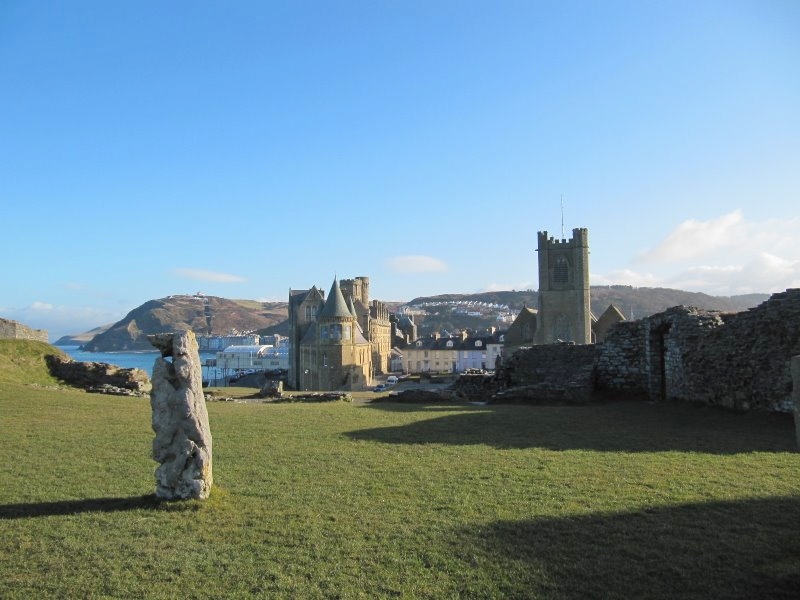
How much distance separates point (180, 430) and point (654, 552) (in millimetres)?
6300

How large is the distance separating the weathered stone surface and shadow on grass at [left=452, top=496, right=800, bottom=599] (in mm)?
26465

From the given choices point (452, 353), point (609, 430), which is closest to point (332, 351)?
point (452, 353)

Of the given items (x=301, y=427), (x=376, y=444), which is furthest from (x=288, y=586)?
(x=301, y=427)

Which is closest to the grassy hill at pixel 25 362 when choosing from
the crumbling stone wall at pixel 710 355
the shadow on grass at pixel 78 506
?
the shadow on grass at pixel 78 506

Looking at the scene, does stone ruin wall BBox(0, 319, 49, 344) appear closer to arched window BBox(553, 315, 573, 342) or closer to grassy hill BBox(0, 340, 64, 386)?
grassy hill BBox(0, 340, 64, 386)

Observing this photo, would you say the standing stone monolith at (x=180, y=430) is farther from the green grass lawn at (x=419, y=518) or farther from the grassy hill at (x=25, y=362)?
the grassy hill at (x=25, y=362)

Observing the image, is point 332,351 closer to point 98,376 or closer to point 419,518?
point 98,376

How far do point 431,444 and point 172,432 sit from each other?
5843 mm

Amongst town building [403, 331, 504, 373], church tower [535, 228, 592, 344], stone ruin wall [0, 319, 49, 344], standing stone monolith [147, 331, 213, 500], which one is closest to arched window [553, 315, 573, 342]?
church tower [535, 228, 592, 344]

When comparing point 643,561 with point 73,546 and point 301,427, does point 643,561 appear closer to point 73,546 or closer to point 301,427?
point 73,546

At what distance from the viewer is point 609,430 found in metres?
15.0

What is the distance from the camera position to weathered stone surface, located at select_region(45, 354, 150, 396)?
31062 mm

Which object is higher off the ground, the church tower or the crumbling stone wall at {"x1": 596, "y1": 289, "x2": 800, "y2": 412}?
the church tower

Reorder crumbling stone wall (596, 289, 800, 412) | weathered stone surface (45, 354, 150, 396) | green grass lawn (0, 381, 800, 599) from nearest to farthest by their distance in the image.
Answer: green grass lawn (0, 381, 800, 599)
crumbling stone wall (596, 289, 800, 412)
weathered stone surface (45, 354, 150, 396)
